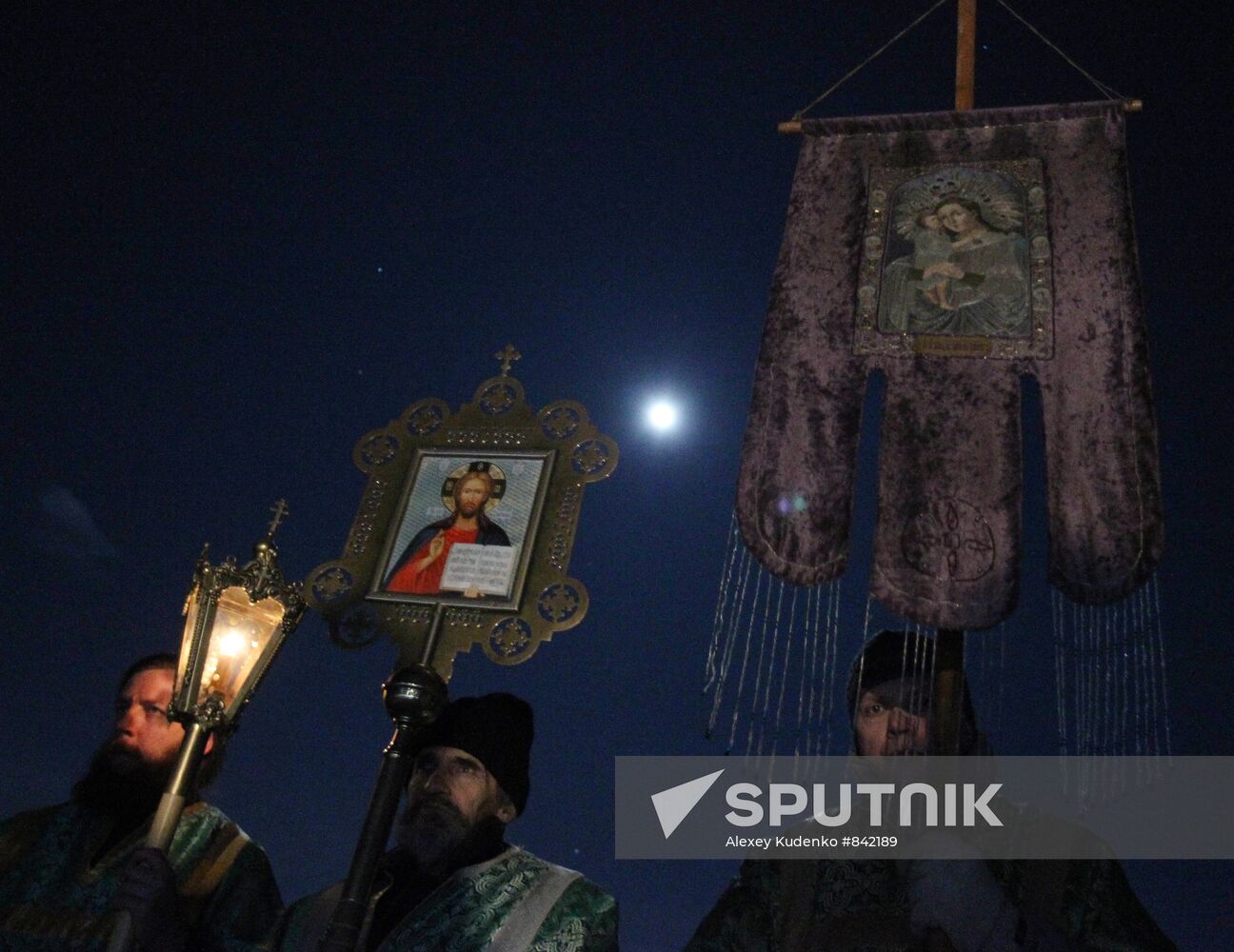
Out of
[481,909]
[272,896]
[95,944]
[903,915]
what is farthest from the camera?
[272,896]

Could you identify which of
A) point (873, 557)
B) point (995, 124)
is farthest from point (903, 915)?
point (995, 124)

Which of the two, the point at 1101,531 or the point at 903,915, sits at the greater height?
the point at 1101,531

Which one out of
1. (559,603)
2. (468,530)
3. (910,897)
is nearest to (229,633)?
(468,530)

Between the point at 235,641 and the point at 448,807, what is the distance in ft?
4.78

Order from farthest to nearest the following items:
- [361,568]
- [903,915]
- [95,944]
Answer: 1. [361,568]
2. [95,944]
3. [903,915]

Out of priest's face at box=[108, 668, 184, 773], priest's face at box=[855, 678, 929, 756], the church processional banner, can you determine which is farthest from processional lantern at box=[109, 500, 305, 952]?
priest's face at box=[855, 678, 929, 756]

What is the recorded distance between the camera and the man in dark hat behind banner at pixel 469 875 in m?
4.72

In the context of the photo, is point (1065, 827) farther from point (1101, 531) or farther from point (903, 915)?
point (1101, 531)

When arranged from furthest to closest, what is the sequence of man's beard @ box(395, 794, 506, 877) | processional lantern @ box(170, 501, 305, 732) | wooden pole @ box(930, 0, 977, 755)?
man's beard @ box(395, 794, 506, 877) → processional lantern @ box(170, 501, 305, 732) → wooden pole @ box(930, 0, 977, 755)

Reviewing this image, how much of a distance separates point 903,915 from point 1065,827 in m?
0.91

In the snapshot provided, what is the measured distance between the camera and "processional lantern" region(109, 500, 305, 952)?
439 centimetres

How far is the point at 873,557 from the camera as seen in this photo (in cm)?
540

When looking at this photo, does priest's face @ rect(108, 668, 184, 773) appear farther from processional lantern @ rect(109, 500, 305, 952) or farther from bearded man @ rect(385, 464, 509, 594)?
bearded man @ rect(385, 464, 509, 594)

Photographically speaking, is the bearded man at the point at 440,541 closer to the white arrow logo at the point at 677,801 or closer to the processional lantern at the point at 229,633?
the processional lantern at the point at 229,633
